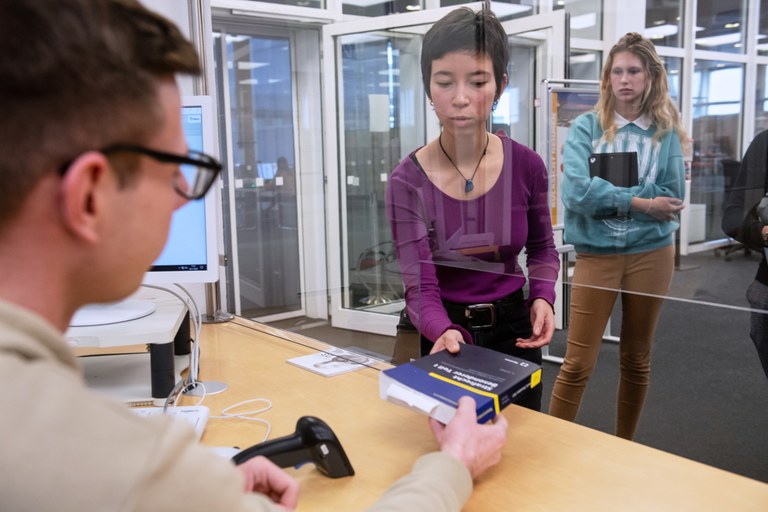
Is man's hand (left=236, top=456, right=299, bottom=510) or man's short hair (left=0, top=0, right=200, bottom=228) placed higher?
man's short hair (left=0, top=0, right=200, bottom=228)

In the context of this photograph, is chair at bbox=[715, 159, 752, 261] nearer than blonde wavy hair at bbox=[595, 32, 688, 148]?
Yes

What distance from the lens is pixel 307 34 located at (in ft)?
13.4

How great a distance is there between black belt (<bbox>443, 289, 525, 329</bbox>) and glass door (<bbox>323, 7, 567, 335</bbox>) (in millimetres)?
882

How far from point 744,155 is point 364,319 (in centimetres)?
165

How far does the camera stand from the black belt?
151 centimetres

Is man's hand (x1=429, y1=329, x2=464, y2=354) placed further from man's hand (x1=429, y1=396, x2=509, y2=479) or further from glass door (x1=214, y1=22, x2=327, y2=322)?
glass door (x1=214, y1=22, x2=327, y2=322)

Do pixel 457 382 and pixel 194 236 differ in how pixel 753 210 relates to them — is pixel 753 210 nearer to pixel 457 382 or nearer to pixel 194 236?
pixel 457 382

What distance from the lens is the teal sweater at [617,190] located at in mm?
1508

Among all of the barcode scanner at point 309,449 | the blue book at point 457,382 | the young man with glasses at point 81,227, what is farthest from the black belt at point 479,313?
the young man with glasses at point 81,227

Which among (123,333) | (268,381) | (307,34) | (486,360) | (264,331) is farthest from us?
(307,34)

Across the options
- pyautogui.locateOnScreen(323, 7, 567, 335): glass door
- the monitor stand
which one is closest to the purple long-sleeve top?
the monitor stand

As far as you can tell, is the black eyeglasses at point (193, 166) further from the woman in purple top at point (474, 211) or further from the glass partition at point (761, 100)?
the glass partition at point (761, 100)

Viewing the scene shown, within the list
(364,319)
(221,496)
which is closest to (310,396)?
(221,496)

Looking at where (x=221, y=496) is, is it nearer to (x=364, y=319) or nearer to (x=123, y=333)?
(x=123, y=333)
